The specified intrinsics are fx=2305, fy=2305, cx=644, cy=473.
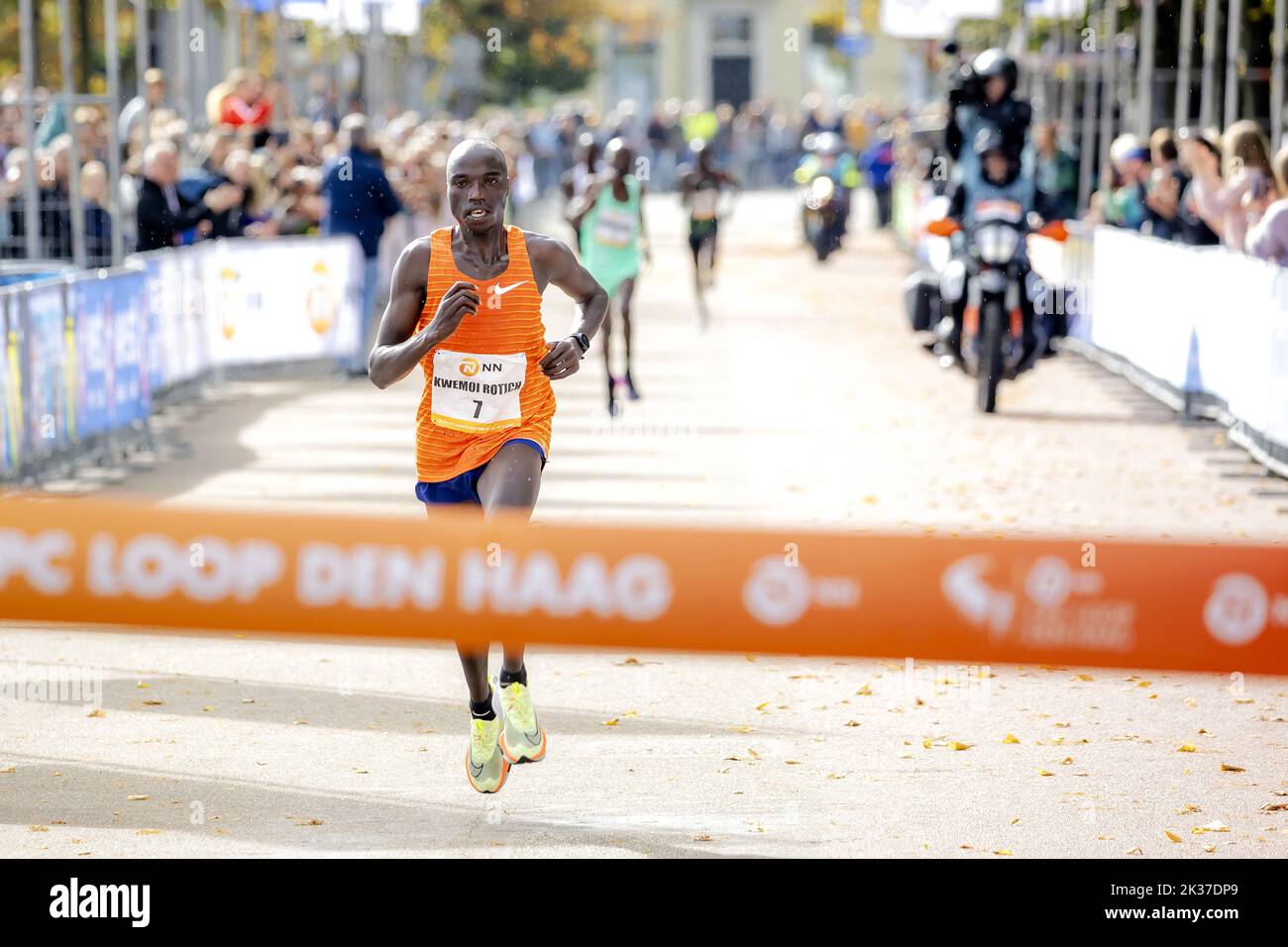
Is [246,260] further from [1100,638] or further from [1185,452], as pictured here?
[1100,638]

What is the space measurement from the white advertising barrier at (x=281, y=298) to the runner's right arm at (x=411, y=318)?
1062cm

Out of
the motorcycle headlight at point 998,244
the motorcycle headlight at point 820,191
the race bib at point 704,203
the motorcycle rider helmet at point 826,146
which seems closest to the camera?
the motorcycle headlight at point 998,244

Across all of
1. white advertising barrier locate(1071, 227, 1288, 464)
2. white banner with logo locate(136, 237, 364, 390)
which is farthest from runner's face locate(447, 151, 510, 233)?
white banner with logo locate(136, 237, 364, 390)

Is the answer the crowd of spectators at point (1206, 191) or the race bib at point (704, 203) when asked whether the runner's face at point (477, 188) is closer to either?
the crowd of spectators at point (1206, 191)

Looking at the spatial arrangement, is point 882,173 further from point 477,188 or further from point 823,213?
point 477,188

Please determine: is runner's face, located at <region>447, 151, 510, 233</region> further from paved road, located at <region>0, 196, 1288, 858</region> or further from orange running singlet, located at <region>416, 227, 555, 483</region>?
paved road, located at <region>0, 196, 1288, 858</region>

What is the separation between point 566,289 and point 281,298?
Result: 466 inches

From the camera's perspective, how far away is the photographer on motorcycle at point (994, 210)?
618 inches

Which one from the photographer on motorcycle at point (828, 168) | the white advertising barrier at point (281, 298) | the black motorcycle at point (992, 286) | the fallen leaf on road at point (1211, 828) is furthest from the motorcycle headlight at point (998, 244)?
the photographer on motorcycle at point (828, 168)

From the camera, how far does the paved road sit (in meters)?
6.05

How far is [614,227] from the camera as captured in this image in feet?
53.3

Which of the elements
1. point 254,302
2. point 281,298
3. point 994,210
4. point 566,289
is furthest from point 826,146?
point 566,289
